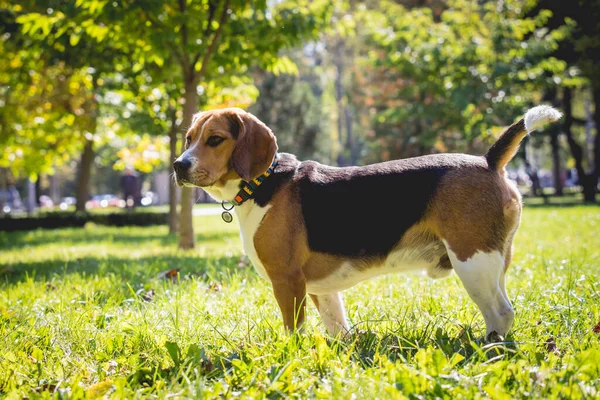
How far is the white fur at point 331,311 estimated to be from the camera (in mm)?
3771

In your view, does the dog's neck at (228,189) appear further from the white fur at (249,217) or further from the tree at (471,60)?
the tree at (471,60)

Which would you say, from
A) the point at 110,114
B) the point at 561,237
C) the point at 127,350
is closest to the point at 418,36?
the point at 561,237

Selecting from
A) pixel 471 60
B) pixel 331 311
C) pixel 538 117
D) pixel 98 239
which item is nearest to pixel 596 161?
pixel 471 60

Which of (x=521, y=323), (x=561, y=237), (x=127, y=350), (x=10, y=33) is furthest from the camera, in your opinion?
(x=10, y=33)

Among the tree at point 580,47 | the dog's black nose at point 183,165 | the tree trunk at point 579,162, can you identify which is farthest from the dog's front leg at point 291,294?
the tree trunk at point 579,162

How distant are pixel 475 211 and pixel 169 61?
8.24m

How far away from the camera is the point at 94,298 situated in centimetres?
464

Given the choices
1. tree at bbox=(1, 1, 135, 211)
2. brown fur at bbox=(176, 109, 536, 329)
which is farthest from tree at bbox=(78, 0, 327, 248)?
brown fur at bbox=(176, 109, 536, 329)

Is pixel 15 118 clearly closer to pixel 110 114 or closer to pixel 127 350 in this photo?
pixel 110 114

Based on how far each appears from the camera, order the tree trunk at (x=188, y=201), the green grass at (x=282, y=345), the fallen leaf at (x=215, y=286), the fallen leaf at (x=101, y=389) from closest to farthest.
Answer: the green grass at (x=282, y=345)
the fallen leaf at (x=101, y=389)
the fallen leaf at (x=215, y=286)
the tree trunk at (x=188, y=201)

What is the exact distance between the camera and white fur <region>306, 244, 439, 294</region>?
3508 mm

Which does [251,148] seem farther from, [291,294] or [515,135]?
[515,135]

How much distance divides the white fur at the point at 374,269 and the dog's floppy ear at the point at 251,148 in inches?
34.7

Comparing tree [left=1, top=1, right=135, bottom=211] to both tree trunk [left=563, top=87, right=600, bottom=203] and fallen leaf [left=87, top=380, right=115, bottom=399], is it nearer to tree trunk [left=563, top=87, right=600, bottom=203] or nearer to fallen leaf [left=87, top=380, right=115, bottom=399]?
fallen leaf [left=87, top=380, right=115, bottom=399]
